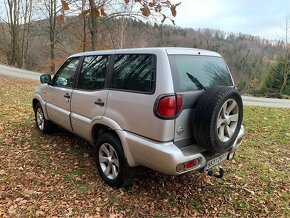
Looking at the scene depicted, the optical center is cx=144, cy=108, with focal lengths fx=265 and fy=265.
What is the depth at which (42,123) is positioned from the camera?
5.77 m

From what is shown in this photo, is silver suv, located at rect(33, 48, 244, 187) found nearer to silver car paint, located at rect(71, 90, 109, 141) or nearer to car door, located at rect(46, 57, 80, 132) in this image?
silver car paint, located at rect(71, 90, 109, 141)

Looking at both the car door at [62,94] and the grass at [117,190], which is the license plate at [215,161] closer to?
the grass at [117,190]

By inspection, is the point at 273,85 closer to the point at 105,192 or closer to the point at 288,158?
the point at 288,158

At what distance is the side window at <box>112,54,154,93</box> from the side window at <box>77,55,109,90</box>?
0.27 metres

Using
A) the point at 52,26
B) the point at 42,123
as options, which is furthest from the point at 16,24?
the point at 42,123

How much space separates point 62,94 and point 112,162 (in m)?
1.75

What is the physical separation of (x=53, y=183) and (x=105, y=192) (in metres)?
0.82

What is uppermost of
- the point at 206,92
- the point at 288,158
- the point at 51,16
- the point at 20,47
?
the point at 51,16

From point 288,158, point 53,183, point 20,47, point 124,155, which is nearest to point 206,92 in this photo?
point 124,155

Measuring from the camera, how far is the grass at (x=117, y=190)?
336 centimetres

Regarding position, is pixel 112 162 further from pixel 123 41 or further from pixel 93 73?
pixel 123 41

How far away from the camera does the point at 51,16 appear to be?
24.0 meters

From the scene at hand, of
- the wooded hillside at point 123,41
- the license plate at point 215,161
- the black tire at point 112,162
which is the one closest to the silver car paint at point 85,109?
the black tire at point 112,162

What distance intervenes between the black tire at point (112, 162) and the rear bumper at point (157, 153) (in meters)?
0.15
